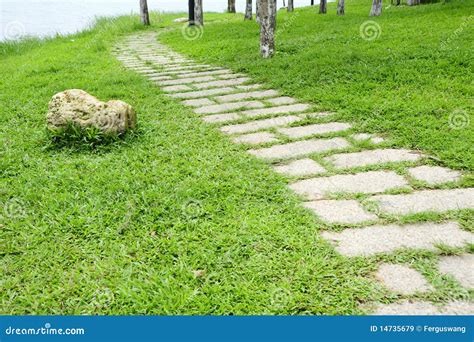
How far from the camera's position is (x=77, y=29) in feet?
52.7

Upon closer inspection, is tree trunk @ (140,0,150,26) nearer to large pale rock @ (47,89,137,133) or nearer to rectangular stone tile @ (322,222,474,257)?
large pale rock @ (47,89,137,133)

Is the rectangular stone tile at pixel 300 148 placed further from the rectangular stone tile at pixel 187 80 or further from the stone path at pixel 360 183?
the rectangular stone tile at pixel 187 80

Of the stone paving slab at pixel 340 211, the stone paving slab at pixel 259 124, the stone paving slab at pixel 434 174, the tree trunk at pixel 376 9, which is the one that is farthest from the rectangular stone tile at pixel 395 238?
the tree trunk at pixel 376 9

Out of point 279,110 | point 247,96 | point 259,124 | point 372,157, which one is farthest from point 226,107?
point 372,157

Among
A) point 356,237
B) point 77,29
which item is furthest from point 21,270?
point 77,29

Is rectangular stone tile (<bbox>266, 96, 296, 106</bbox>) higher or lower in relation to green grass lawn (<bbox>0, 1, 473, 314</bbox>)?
higher

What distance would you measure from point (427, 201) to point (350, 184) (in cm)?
56

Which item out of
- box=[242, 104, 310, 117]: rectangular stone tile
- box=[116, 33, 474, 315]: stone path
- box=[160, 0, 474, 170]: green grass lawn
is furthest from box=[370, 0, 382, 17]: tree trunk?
box=[242, 104, 310, 117]: rectangular stone tile

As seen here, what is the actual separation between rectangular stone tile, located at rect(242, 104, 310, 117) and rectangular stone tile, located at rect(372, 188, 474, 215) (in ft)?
7.24

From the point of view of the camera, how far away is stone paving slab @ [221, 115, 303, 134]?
4566mm

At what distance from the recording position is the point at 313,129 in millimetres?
4477

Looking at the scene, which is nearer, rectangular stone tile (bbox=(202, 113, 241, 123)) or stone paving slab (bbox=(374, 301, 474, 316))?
stone paving slab (bbox=(374, 301, 474, 316))

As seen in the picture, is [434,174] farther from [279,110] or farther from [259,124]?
[279,110]

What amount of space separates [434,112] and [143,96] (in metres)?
3.80
